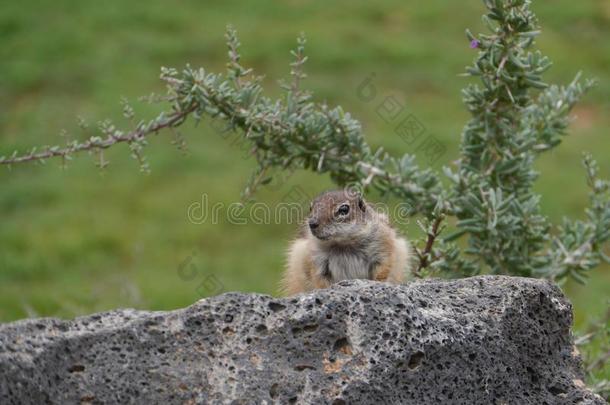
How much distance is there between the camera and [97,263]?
500 inches

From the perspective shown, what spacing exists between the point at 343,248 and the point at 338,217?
28 cm

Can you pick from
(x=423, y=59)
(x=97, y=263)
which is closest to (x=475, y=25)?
(x=423, y=59)

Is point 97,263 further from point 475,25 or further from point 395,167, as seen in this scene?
point 475,25

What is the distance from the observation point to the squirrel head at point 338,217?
6.19 meters

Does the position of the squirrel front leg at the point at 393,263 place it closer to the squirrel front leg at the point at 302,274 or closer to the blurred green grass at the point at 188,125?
the squirrel front leg at the point at 302,274

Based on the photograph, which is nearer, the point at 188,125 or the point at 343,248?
the point at 343,248

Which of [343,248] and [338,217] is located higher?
[338,217]

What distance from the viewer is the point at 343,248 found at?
21.1 ft

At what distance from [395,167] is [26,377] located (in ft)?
11.4


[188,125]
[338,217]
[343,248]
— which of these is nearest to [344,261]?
[343,248]

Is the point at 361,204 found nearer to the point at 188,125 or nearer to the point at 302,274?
the point at 302,274

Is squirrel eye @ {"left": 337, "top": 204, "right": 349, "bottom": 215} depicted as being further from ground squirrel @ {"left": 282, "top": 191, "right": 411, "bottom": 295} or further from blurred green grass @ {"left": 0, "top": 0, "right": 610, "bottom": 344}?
blurred green grass @ {"left": 0, "top": 0, "right": 610, "bottom": 344}

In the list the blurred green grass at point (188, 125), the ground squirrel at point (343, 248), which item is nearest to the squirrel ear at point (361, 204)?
the ground squirrel at point (343, 248)

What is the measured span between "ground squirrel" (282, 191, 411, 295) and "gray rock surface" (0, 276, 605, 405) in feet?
6.70
